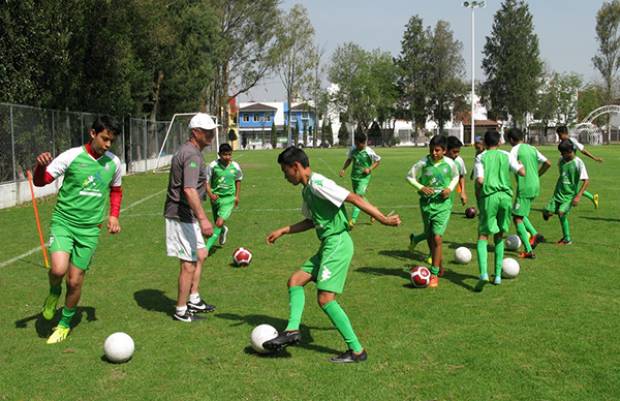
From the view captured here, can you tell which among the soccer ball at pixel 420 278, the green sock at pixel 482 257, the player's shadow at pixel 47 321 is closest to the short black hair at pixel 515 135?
the green sock at pixel 482 257

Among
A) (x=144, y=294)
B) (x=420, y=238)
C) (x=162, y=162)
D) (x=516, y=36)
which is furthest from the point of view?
(x=516, y=36)

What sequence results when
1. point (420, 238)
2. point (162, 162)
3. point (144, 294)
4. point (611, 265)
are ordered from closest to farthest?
point (144, 294) → point (611, 265) → point (420, 238) → point (162, 162)

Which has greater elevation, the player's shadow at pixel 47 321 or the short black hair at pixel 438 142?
the short black hair at pixel 438 142

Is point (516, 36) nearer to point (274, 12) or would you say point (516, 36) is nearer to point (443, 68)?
point (443, 68)

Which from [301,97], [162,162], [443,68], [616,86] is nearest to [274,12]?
[162,162]

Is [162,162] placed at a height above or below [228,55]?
below

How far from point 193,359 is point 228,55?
5115cm

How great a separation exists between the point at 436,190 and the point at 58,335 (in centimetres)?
480

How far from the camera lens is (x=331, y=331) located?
19.6 feet

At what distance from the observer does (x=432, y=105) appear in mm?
94125

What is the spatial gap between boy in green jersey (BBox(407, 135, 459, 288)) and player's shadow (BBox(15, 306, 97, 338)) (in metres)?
4.07

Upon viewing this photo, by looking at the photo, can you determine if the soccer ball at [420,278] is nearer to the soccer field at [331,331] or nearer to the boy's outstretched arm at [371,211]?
the soccer field at [331,331]

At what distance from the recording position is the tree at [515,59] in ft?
289

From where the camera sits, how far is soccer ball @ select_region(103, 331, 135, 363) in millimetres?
5129
